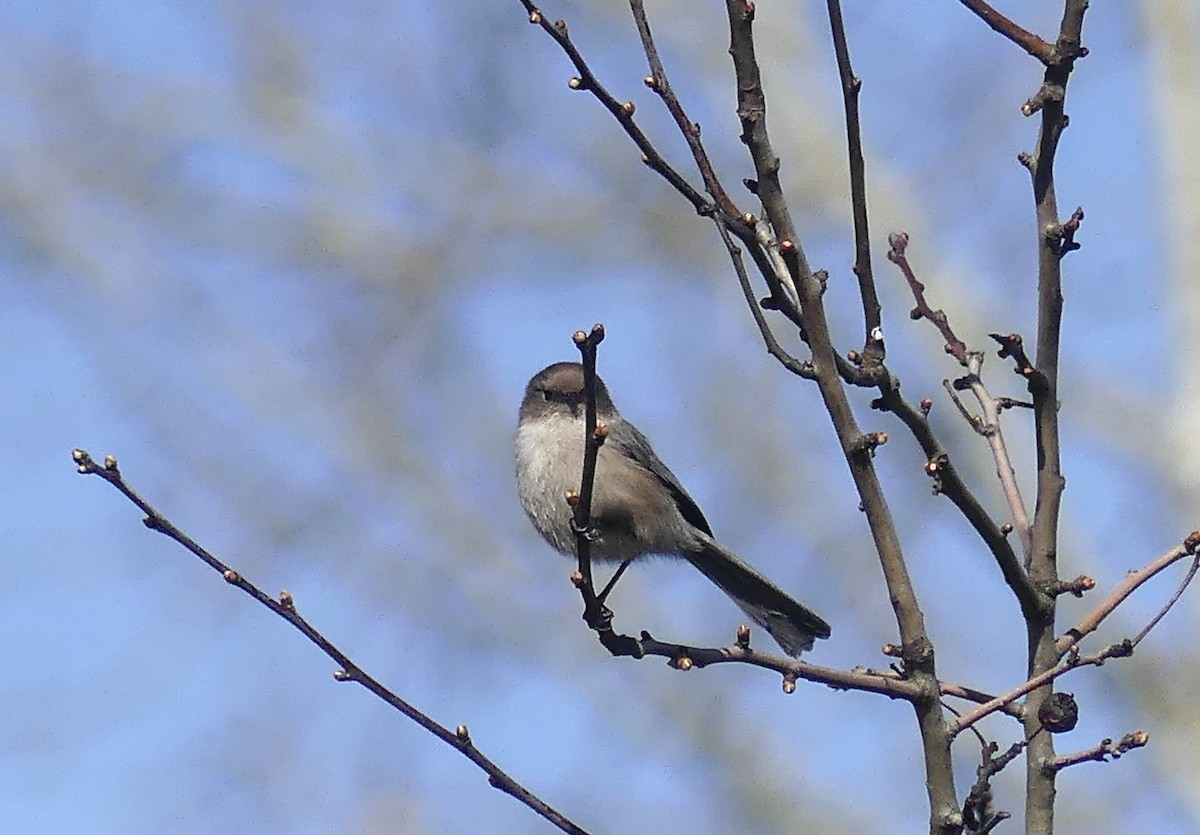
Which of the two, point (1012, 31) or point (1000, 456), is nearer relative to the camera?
point (1012, 31)

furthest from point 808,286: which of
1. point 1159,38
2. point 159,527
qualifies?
point 1159,38

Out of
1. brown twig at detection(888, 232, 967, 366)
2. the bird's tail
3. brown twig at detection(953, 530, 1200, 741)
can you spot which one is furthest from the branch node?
the bird's tail

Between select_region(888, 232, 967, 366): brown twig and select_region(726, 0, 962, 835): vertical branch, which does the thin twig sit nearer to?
select_region(888, 232, 967, 366): brown twig

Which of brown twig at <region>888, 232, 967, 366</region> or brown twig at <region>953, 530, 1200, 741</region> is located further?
brown twig at <region>888, 232, 967, 366</region>

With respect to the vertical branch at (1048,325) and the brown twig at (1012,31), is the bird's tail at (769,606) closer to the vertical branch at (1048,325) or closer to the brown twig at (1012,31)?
the vertical branch at (1048,325)

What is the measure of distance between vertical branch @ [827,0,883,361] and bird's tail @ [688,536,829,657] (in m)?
1.46

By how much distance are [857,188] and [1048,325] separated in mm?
519

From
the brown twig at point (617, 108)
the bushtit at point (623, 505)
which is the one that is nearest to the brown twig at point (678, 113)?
the brown twig at point (617, 108)

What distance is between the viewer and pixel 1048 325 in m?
2.49

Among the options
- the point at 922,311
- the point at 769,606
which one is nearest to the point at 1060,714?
the point at 922,311

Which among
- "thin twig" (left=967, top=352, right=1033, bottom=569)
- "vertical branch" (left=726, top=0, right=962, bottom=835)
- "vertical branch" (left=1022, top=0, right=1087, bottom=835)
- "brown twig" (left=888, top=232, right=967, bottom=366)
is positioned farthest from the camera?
"brown twig" (left=888, top=232, right=967, bottom=366)

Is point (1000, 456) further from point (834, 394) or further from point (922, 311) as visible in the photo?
point (834, 394)

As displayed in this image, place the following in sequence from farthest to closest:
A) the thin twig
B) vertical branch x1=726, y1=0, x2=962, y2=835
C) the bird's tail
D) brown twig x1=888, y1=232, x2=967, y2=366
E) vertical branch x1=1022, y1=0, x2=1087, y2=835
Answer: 1. the bird's tail
2. brown twig x1=888, y1=232, x2=967, y2=366
3. the thin twig
4. vertical branch x1=1022, y1=0, x2=1087, y2=835
5. vertical branch x1=726, y1=0, x2=962, y2=835

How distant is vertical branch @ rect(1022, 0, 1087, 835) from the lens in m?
2.33
